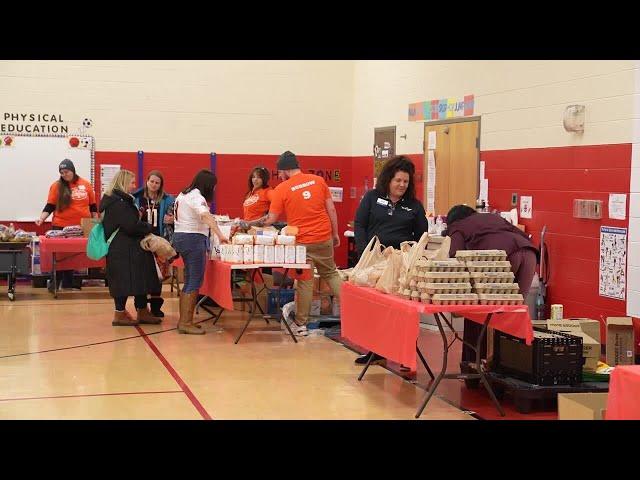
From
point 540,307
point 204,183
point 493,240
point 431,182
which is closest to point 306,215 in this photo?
point 204,183

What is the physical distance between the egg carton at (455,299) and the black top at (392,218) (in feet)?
4.74

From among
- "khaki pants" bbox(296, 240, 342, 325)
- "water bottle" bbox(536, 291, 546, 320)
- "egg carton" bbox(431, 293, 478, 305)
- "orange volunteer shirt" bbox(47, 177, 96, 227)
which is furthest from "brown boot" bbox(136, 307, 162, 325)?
"egg carton" bbox(431, 293, 478, 305)

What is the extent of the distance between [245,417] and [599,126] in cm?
410

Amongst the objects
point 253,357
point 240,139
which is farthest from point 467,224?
point 240,139

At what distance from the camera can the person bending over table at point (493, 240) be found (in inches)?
255

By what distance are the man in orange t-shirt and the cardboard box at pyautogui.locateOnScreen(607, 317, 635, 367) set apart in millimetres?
2825

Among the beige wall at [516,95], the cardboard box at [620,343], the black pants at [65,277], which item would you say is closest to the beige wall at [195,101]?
the beige wall at [516,95]

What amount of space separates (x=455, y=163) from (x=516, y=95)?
4.79 ft

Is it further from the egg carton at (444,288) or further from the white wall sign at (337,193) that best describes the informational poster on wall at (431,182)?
the egg carton at (444,288)

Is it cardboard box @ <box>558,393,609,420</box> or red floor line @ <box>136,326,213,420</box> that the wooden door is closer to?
red floor line @ <box>136,326,213,420</box>

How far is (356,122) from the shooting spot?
14.0 metres

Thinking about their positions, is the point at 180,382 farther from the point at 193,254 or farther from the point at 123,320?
the point at 123,320

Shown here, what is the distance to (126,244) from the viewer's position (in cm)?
924
